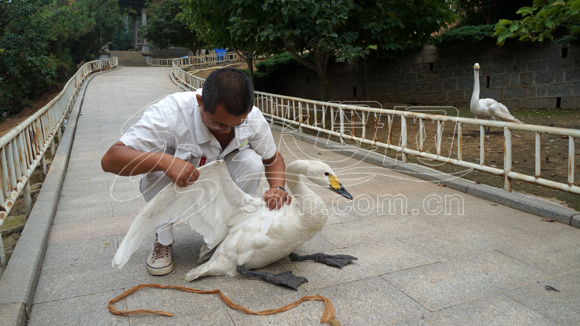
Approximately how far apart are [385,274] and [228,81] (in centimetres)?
178

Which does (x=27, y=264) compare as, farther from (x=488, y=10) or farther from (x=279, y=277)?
(x=488, y=10)

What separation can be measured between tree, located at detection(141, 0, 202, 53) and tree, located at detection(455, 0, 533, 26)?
21.7 meters

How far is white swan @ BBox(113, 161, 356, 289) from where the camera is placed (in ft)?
8.89

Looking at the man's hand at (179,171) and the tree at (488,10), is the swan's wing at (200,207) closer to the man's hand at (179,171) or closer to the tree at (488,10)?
the man's hand at (179,171)

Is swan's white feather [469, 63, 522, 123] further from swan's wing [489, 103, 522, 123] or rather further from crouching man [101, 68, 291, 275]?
crouching man [101, 68, 291, 275]

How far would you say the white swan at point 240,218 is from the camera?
8.89 ft

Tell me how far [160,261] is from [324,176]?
1365 mm

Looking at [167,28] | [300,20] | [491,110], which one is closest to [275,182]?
[491,110]

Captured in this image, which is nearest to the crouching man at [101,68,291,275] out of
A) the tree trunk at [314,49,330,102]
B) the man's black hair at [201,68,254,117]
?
the man's black hair at [201,68,254,117]

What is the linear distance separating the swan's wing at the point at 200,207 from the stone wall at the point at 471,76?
12448 millimetres

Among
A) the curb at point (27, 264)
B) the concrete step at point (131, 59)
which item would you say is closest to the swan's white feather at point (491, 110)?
the curb at point (27, 264)

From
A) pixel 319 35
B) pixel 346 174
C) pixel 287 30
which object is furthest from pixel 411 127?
pixel 346 174

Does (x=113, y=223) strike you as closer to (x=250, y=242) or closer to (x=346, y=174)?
(x=250, y=242)

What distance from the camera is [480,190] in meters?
4.88
